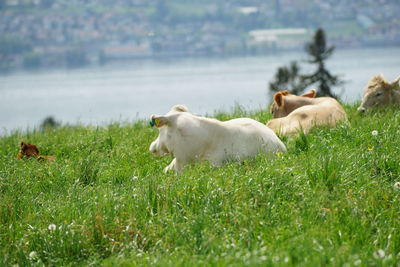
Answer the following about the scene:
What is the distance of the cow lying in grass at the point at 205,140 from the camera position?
7316 mm

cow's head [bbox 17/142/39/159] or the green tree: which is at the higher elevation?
cow's head [bbox 17/142/39/159]

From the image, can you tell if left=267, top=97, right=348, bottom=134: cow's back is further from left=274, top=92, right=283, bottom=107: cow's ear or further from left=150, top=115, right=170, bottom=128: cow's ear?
left=150, top=115, right=170, bottom=128: cow's ear

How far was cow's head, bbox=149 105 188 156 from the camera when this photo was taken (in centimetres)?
744

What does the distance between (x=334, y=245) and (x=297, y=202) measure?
3.33ft

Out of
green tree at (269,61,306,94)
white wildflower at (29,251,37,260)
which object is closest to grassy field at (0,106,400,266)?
white wildflower at (29,251,37,260)

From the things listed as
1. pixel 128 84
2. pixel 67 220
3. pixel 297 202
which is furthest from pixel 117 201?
pixel 128 84

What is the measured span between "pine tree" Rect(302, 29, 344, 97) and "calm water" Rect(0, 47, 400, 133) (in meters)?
2.44

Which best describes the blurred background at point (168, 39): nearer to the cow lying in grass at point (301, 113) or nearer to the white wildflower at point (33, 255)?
the cow lying in grass at point (301, 113)

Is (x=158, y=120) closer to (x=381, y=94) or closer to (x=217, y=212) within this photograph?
(x=217, y=212)

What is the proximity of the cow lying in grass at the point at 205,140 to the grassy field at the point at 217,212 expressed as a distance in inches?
8.9

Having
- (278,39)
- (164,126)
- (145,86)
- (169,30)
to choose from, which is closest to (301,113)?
(164,126)

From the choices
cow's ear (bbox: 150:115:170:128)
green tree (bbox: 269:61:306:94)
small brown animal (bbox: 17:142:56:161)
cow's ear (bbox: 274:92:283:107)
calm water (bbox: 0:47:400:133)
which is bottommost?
calm water (bbox: 0:47:400:133)

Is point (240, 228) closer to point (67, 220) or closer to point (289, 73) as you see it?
point (67, 220)

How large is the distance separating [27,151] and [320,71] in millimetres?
49996
